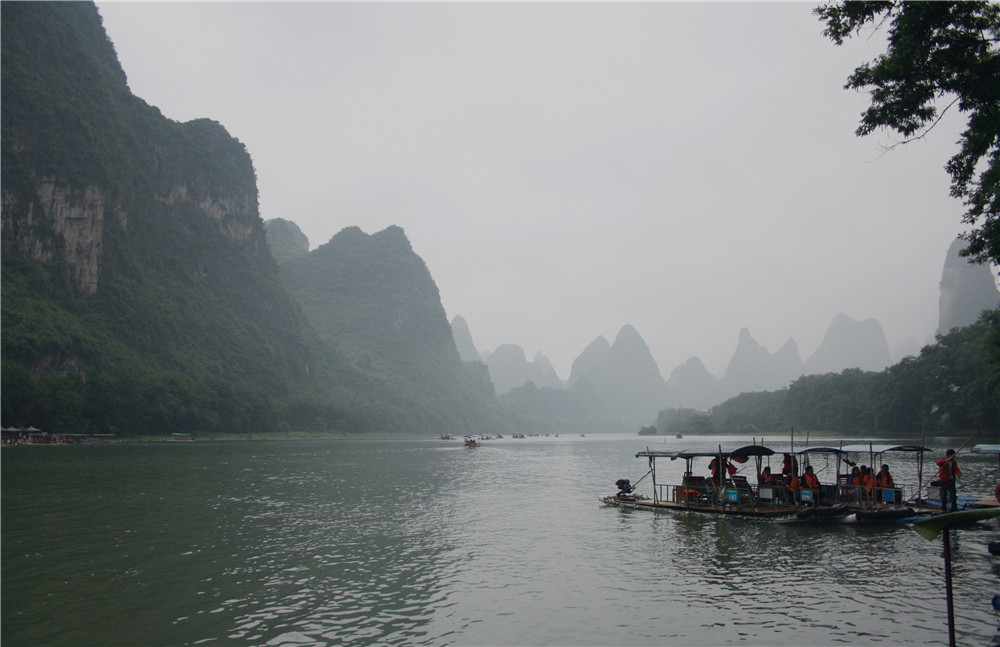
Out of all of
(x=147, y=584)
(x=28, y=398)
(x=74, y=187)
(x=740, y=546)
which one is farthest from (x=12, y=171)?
(x=740, y=546)

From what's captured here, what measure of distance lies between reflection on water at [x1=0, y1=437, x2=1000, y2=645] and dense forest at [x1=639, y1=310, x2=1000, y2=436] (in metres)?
30.4

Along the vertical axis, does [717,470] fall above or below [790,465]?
below

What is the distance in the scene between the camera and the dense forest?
6894 centimetres

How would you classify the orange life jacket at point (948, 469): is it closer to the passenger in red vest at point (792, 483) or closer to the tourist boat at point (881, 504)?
the tourist boat at point (881, 504)

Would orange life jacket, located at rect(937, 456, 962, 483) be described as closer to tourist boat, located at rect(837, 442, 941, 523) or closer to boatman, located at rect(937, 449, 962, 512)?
boatman, located at rect(937, 449, 962, 512)

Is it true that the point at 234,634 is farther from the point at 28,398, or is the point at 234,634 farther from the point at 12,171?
the point at 12,171

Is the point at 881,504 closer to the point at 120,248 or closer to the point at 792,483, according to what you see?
the point at 792,483

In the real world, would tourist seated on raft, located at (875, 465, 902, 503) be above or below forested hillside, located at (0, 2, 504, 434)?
below

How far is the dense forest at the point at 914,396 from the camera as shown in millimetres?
68938

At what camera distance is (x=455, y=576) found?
1619cm

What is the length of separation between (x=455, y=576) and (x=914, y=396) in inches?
3668

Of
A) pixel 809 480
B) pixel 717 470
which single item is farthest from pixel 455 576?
pixel 809 480

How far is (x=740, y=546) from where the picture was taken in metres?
19.5

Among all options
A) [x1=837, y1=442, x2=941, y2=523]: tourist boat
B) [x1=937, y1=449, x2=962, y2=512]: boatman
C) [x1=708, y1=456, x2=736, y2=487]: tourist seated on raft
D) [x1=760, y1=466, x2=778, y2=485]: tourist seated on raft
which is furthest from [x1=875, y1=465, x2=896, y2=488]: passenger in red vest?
[x1=708, y1=456, x2=736, y2=487]: tourist seated on raft
